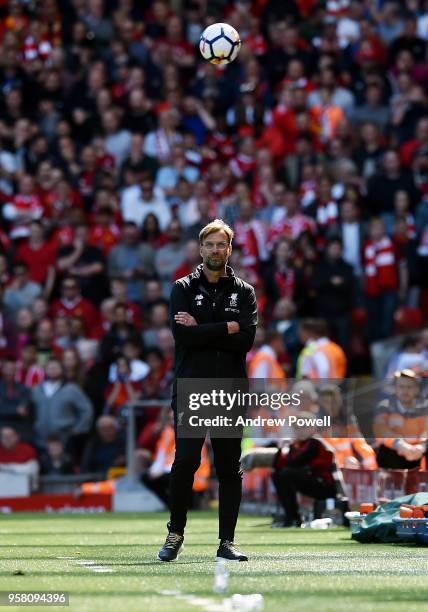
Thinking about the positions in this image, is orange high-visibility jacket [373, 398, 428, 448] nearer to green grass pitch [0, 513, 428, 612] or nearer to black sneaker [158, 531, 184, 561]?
green grass pitch [0, 513, 428, 612]

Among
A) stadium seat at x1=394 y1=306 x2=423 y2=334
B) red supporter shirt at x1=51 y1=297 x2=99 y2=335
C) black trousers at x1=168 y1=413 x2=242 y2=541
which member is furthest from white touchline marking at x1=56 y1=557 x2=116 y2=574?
red supporter shirt at x1=51 y1=297 x2=99 y2=335

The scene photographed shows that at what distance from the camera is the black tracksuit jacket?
9.96 metres

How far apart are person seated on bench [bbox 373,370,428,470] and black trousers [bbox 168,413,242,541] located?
13.5 ft

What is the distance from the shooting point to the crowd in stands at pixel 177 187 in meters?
20.5

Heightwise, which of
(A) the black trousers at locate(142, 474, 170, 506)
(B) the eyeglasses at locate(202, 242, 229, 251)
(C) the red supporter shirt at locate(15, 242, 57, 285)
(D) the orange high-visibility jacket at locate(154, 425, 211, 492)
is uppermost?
(C) the red supporter shirt at locate(15, 242, 57, 285)

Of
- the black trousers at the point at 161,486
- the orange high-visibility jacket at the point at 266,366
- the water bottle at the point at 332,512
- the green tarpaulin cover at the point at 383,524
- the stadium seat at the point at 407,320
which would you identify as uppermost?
the stadium seat at the point at 407,320

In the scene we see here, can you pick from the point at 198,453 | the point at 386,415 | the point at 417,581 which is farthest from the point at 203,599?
the point at 386,415

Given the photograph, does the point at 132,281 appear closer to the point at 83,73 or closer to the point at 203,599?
the point at 83,73

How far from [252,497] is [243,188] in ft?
16.5

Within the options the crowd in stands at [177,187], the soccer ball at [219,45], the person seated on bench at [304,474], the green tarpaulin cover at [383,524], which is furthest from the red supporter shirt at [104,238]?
the green tarpaulin cover at [383,524]

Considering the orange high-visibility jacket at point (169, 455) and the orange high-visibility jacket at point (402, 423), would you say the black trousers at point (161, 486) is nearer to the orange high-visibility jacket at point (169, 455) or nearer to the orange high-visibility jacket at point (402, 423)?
the orange high-visibility jacket at point (169, 455)

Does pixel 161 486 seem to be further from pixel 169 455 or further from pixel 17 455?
pixel 17 455

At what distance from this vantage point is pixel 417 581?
28.2 feet

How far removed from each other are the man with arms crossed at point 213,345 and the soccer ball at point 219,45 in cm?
645
